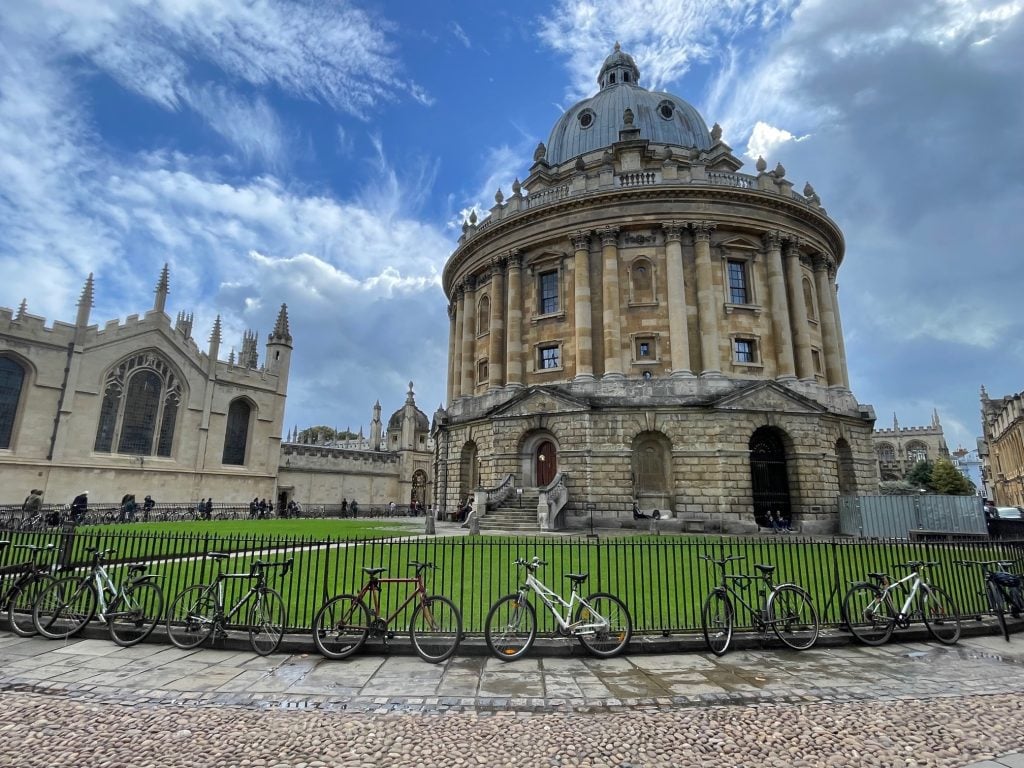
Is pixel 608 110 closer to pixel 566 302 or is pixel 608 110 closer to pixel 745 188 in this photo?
pixel 745 188

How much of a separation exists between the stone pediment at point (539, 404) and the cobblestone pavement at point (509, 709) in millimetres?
18047

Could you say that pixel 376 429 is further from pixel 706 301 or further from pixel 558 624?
pixel 558 624

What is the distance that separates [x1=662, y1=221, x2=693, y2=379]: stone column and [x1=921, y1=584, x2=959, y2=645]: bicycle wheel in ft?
56.3

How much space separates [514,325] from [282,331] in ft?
87.6

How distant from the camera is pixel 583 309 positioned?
27312mm

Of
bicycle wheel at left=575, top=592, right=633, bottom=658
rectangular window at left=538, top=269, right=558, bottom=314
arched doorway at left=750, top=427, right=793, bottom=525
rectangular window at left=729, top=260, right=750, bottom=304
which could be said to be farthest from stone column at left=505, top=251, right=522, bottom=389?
bicycle wheel at left=575, top=592, right=633, bottom=658

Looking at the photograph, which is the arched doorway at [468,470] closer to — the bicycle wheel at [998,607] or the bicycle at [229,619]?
the bicycle at [229,619]

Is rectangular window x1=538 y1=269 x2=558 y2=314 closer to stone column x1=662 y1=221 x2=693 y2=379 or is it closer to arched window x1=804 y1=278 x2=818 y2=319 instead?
stone column x1=662 y1=221 x2=693 y2=379

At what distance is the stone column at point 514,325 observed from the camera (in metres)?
29.0

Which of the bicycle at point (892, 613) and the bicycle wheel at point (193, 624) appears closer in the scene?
the bicycle wheel at point (193, 624)

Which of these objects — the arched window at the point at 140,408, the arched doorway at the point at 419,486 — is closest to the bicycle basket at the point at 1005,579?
the arched window at the point at 140,408

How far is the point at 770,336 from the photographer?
27.0 metres

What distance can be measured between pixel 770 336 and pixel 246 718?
2757 centimetres

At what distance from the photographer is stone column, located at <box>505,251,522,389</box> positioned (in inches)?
1141
